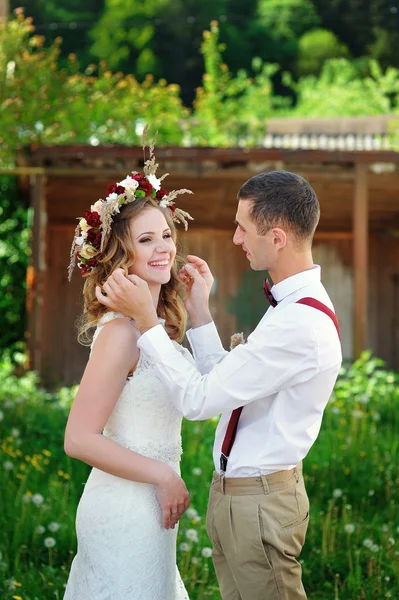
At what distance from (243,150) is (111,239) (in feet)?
21.8

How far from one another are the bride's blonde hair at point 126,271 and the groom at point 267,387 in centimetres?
28

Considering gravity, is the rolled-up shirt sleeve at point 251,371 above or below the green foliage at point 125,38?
below

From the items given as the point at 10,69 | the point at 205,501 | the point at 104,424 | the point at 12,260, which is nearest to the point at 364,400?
the point at 205,501

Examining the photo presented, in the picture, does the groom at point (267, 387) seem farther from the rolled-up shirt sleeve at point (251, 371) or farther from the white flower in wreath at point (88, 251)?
the white flower in wreath at point (88, 251)

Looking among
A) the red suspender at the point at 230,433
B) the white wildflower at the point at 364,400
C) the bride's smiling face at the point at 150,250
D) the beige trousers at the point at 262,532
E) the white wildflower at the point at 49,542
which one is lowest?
the white wildflower at the point at 49,542

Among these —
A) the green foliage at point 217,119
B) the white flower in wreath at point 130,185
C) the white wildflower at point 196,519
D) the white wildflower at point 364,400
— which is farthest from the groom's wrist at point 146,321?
the green foliage at point 217,119

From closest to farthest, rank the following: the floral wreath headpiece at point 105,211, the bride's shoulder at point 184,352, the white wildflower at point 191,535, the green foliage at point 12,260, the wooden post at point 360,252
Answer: the floral wreath headpiece at point 105,211
the bride's shoulder at point 184,352
the white wildflower at point 191,535
the wooden post at point 360,252
the green foliage at point 12,260

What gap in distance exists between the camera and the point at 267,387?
2979 mm

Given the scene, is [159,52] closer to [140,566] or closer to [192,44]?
[192,44]

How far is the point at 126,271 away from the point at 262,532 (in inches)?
38.1

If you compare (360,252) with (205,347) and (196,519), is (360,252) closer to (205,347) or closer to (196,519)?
(196,519)

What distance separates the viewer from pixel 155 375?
3275 millimetres

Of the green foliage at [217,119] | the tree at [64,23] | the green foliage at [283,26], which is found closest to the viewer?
the green foliage at [217,119]

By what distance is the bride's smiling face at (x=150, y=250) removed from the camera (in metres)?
3.36
